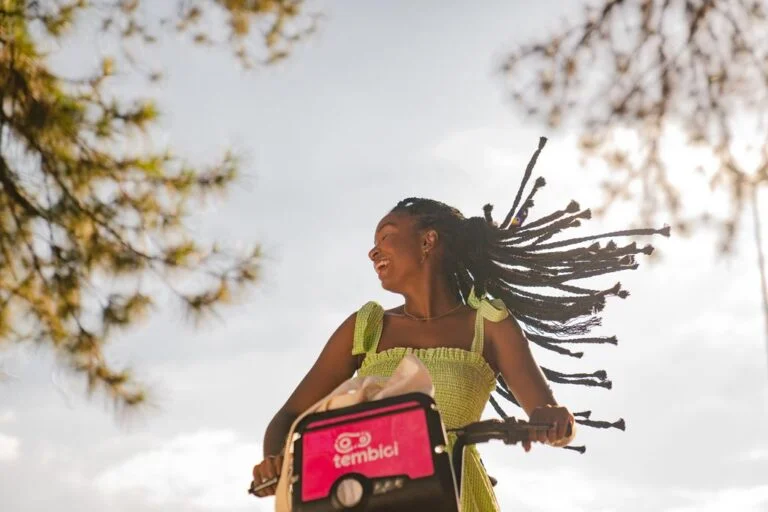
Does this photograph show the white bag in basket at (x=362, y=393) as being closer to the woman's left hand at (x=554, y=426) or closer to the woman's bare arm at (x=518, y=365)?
the woman's left hand at (x=554, y=426)

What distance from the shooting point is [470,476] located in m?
2.51

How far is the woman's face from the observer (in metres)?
2.97

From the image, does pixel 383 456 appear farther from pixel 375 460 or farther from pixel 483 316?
pixel 483 316

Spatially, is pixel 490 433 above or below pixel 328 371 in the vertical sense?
below

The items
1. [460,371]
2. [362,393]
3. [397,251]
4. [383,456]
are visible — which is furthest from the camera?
[397,251]

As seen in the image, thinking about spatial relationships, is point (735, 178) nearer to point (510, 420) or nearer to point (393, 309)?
point (393, 309)

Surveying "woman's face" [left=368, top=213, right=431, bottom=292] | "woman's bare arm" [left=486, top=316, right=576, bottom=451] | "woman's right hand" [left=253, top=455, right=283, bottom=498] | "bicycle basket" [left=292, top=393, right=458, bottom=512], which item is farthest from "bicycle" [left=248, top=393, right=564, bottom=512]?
"woman's face" [left=368, top=213, right=431, bottom=292]

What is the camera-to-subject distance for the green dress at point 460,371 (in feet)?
8.25

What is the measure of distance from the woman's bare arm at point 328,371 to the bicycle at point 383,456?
74 centimetres

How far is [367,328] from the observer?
2.88 meters

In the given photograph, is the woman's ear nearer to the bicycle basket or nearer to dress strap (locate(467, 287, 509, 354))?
dress strap (locate(467, 287, 509, 354))

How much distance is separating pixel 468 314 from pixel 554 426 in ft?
2.62

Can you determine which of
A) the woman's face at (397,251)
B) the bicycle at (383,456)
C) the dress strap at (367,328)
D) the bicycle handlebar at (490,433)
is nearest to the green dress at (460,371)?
the dress strap at (367,328)

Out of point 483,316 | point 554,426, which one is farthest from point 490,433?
point 483,316
